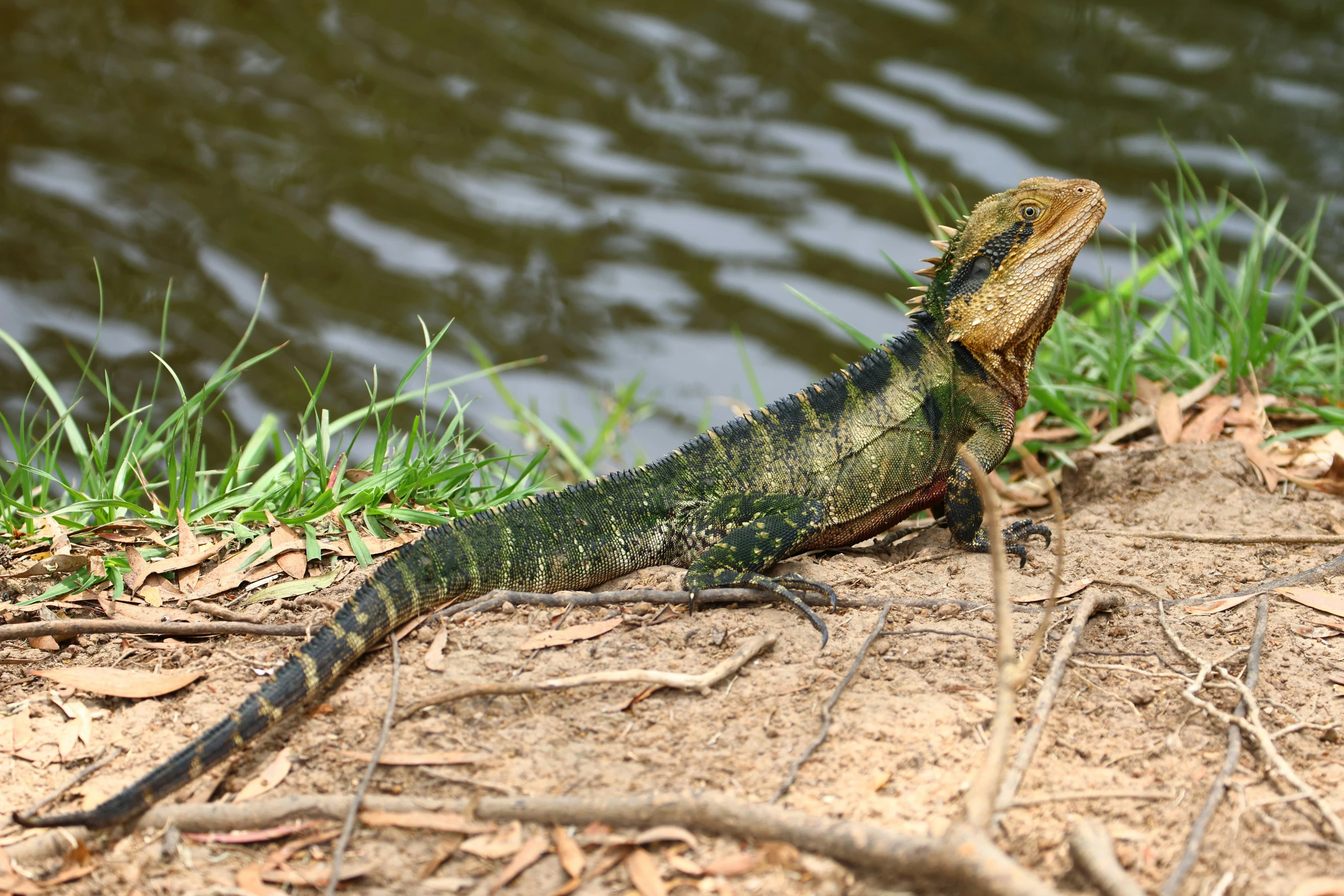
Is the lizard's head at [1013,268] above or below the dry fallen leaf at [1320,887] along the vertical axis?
above

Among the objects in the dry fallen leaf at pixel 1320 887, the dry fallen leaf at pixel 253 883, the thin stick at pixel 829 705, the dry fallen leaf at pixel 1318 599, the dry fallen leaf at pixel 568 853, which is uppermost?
the dry fallen leaf at pixel 1318 599

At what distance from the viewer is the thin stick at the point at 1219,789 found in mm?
2248

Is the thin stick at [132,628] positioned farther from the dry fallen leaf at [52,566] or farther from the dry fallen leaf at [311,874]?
the dry fallen leaf at [311,874]

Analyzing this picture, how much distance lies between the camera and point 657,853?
2396 millimetres

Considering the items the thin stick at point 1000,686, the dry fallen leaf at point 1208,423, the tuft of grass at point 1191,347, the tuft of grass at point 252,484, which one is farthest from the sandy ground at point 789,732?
the tuft of grass at point 1191,347

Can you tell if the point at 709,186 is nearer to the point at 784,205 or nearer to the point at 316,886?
the point at 784,205

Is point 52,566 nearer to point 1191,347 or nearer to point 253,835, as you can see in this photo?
point 253,835

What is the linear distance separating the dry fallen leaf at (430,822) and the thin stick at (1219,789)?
1.46 metres

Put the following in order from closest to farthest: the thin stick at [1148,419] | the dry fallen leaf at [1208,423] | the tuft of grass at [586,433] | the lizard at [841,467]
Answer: the lizard at [841,467], the dry fallen leaf at [1208,423], the thin stick at [1148,419], the tuft of grass at [586,433]

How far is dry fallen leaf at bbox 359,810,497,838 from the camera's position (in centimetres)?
248

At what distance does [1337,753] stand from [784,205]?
7931 mm

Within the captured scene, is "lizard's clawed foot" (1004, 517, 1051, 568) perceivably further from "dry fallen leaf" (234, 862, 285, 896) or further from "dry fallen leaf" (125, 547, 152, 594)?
"dry fallen leaf" (125, 547, 152, 594)

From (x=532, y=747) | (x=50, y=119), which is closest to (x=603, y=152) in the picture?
(x=50, y=119)

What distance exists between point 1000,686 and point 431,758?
1.43 metres
